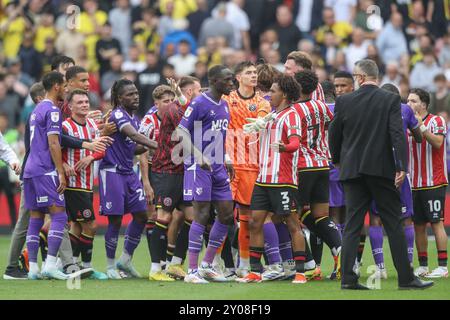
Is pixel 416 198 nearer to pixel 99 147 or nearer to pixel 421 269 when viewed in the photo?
pixel 421 269

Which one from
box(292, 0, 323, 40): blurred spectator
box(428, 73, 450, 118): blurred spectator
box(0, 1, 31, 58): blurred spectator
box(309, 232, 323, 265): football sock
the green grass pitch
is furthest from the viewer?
box(0, 1, 31, 58): blurred spectator

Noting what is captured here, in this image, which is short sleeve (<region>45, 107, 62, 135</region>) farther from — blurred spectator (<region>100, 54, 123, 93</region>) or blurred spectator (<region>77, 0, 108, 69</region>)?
blurred spectator (<region>77, 0, 108, 69</region>)

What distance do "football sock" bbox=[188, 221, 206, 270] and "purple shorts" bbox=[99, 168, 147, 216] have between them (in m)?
1.07

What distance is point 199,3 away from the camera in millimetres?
25469

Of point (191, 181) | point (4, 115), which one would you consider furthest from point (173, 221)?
point (4, 115)

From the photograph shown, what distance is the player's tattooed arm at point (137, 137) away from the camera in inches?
534

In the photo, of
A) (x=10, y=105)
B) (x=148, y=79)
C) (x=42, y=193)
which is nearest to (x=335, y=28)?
(x=148, y=79)

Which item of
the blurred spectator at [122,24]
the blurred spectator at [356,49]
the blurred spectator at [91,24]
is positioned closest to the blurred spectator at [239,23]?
the blurred spectator at [122,24]

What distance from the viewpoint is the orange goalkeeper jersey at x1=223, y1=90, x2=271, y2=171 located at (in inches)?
547

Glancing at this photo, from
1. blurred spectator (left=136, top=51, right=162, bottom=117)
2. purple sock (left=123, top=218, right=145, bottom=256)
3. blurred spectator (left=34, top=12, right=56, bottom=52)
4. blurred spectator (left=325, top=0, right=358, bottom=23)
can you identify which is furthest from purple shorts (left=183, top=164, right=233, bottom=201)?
blurred spectator (left=34, top=12, right=56, bottom=52)

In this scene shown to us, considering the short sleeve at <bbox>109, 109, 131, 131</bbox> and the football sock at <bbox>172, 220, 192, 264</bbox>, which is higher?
the short sleeve at <bbox>109, 109, 131, 131</bbox>

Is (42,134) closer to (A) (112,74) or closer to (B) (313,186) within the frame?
(B) (313,186)

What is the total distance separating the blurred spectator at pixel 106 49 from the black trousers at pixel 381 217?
13.4 metres

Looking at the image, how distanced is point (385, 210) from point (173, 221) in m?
3.21
